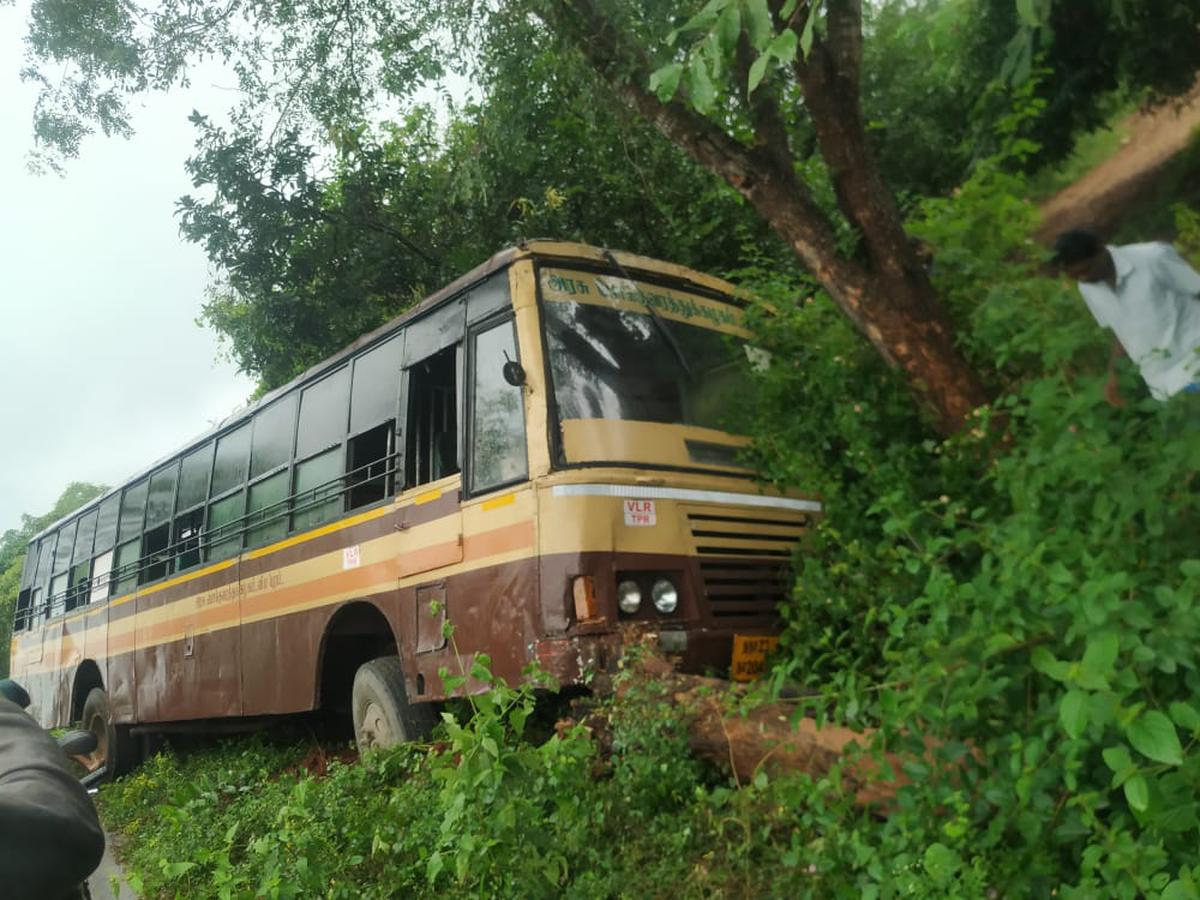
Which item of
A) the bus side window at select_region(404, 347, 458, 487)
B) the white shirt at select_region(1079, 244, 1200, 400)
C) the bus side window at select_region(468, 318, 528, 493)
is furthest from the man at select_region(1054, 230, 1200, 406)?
the bus side window at select_region(404, 347, 458, 487)

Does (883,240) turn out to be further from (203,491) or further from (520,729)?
(203,491)

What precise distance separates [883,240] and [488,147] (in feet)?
19.5

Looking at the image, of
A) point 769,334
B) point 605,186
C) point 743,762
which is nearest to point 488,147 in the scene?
point 605,186

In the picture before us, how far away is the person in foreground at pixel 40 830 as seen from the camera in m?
1.77

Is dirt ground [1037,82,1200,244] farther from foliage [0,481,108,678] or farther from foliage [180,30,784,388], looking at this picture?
foliage [0,481,108,678]

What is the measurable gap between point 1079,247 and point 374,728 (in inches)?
184

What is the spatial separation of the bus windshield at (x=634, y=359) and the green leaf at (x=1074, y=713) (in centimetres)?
292

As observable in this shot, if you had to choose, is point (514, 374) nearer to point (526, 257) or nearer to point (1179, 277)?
point (526, 257)

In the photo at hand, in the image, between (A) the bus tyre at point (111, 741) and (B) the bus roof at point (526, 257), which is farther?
(A) the bus tyre at point (111, 741)

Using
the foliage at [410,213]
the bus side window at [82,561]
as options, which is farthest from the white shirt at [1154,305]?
the bus side window at [82,561]

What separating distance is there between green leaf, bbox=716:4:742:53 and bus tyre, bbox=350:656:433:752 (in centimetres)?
421

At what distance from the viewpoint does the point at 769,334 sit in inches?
251

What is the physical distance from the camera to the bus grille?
5.30 meters

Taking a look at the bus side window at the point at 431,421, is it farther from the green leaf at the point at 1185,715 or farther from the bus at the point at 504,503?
the green leaf at the point at 1185,715
